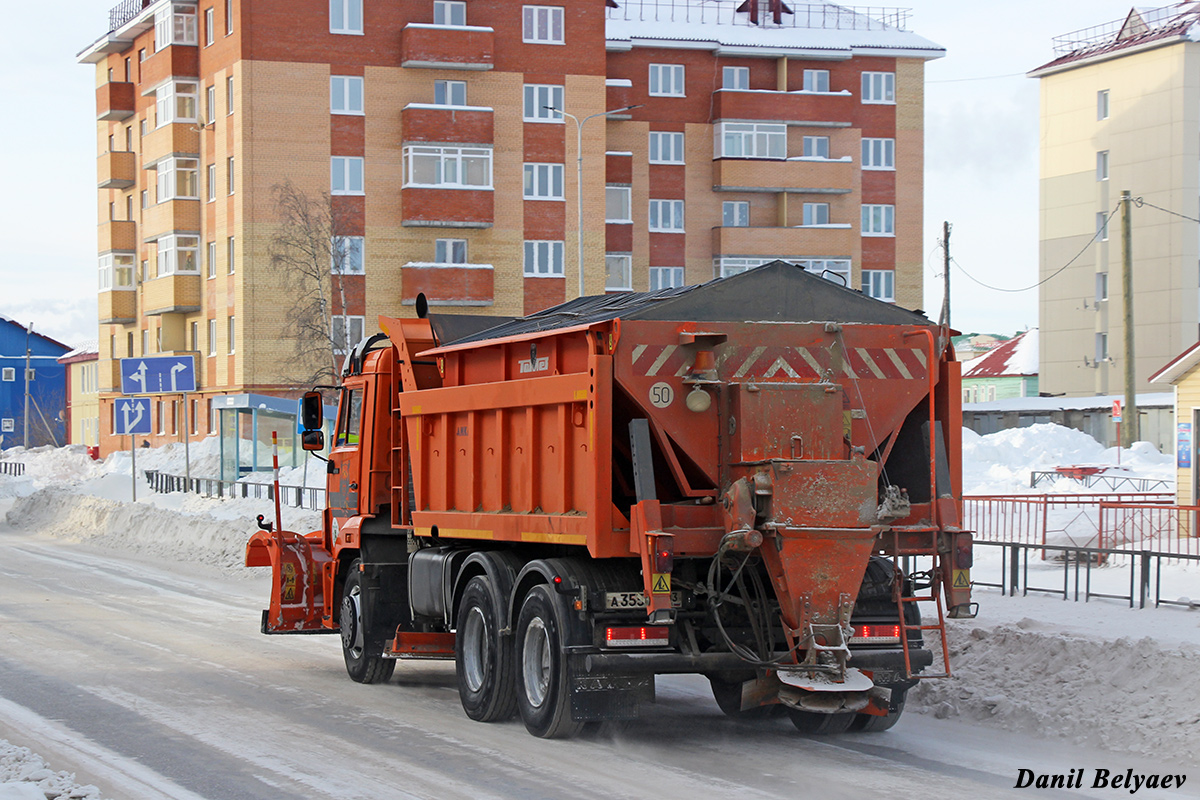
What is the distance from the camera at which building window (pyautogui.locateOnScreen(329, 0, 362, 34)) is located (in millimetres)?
52844

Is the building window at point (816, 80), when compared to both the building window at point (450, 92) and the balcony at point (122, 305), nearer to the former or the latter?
the building window at point (450, 92)

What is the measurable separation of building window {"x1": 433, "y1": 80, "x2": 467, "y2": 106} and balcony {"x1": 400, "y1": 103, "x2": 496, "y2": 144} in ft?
4.55

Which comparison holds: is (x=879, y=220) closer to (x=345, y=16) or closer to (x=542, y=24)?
(x=542, y=24)

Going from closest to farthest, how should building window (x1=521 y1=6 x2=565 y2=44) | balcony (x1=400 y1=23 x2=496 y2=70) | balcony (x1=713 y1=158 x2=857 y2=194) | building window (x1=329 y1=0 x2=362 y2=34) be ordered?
balcony (x1=400 y1=23 x2=496 y2=70), building window (x1=329 y1=0 x2=362 y2=34), building window (x1=521 y1=6 x2=565 y2=44), balcony (x1=713 y1=158 x2=857 y2=194)

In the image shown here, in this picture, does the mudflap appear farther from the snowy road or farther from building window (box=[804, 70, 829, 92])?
building window (box=[804, 70, 829, 92])

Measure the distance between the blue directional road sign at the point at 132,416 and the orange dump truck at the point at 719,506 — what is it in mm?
23938

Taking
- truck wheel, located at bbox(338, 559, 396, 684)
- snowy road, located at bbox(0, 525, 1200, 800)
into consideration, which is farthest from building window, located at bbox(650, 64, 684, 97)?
truck wheel, located at bbox(338, 559, 396, 684)

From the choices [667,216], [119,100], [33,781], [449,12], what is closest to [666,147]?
[667,216]

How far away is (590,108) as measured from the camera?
55438 mm

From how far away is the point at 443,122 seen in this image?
52562mm

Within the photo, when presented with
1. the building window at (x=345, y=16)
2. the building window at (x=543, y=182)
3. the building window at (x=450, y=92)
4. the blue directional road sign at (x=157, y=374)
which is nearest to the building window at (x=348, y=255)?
the building window at (x=450, y=92)

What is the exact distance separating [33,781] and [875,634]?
17.5 feet

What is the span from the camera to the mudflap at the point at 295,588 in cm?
1402

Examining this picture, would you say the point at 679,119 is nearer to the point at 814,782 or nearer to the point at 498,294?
the point at 498,294
